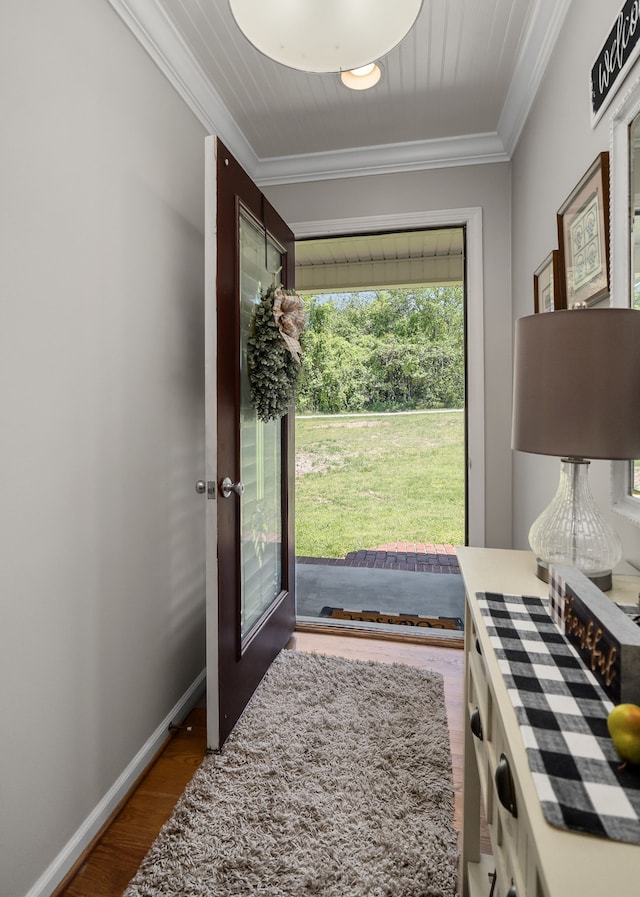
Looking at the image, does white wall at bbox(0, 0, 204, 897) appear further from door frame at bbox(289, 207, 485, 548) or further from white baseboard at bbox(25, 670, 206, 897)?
door frame at bbox(289, 207, 485, 548)

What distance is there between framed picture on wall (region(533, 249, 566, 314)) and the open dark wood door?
1.15m

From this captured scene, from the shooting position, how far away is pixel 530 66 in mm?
1922

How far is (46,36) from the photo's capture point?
1.26 meters

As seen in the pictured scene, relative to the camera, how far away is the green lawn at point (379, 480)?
5094 millimetres

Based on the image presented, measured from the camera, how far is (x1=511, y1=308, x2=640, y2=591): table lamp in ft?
2.96

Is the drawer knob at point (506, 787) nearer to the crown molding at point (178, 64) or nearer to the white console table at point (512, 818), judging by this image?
the white console table at point (512, 818)

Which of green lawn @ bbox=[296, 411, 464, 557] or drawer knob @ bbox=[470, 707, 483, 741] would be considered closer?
drawer knob @ bbox=[470, 707, 483, 741]

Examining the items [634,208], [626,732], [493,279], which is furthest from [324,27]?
[493,279]

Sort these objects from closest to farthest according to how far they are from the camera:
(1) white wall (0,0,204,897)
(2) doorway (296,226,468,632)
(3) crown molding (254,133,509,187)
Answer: (1) white wall (0,0,204,897), (3) crown molding (254,133,509,187), (2) doorway (296,226,468,632)

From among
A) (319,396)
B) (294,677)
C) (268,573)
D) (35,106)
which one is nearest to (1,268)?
(35,106)

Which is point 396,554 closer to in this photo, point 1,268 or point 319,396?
point 319,396

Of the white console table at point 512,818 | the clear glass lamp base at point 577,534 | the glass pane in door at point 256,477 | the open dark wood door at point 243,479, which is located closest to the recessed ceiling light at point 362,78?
the open dark wood door at point 243,479

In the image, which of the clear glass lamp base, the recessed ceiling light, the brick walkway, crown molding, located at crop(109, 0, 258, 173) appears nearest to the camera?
the clear glass lamp base

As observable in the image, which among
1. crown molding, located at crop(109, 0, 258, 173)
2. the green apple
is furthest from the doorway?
the green apple
